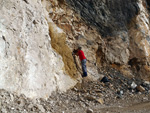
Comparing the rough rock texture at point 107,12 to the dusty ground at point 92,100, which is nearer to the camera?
the dusty ground at point 92,100

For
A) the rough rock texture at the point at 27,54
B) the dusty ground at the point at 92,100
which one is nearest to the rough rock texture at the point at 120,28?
the dusty ground at the point at 92,100

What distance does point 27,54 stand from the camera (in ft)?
18.0

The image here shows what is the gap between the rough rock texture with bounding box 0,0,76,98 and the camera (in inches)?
188

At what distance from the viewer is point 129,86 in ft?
29.5

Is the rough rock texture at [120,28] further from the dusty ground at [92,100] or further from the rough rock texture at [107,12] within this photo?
the dusty ground at [92,100]

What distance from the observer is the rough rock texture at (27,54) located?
4.78 meters

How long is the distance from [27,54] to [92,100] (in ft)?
9.88

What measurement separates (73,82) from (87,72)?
1.49m

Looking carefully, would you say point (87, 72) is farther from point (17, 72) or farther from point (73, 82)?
point (17, 72)

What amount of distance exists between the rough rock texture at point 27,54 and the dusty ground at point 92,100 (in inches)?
13.8

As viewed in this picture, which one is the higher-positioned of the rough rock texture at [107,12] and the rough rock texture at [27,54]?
the rough rock texture at [107,12]

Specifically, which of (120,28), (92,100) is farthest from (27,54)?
(120,28)

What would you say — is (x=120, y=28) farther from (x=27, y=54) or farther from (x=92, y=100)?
(x=27, y=54)

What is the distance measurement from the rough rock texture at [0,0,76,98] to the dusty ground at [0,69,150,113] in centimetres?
35
